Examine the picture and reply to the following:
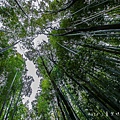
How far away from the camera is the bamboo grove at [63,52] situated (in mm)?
5094

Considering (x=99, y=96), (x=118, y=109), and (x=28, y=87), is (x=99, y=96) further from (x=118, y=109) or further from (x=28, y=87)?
(x=28, y=87)

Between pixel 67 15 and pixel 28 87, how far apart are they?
4.94 meters

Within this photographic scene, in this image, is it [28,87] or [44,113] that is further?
[28,87]

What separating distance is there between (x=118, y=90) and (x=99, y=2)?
10.0ft

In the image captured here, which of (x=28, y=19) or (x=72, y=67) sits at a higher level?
(x=28, y=19)

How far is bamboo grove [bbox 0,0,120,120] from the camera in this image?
5.09 m

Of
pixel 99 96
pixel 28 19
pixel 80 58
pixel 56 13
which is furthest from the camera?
pixel 28 19

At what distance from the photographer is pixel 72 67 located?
4.96 metres

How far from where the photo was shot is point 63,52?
23.2 ft

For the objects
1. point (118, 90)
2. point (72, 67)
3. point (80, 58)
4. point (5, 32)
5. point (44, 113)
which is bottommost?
point (44, 113)

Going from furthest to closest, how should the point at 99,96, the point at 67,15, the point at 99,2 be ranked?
the point at 67,15 < the point at 99,2 < the point at 99,96

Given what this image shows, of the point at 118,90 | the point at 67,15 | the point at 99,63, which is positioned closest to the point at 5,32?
the point at 67,15

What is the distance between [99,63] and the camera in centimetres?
473

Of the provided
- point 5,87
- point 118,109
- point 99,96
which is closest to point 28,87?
point 5,87
